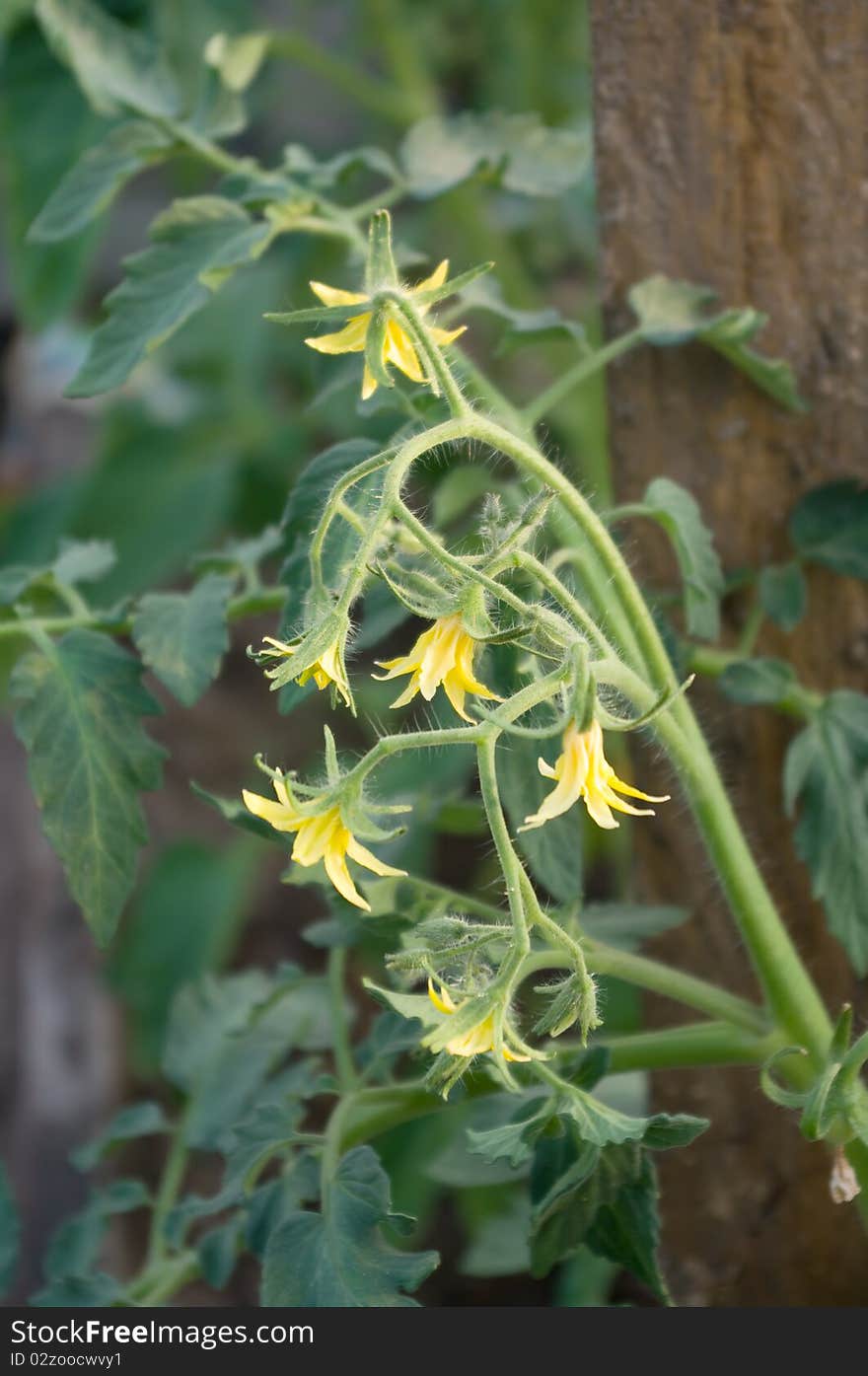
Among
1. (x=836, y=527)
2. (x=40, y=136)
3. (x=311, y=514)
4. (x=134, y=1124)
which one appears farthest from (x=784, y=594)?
(x=40, y=136)

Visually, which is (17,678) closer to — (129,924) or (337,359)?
(337,359)

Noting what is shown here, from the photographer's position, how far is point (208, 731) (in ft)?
6.82

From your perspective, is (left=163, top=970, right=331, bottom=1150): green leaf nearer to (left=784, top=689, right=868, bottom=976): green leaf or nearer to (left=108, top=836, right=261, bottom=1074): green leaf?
(left=784, top=689, right=868, bottom=976): green leaf

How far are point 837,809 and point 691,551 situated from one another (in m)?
0.15

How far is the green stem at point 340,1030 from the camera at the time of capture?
71cm

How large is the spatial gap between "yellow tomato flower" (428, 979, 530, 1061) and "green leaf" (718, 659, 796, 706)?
0.30m

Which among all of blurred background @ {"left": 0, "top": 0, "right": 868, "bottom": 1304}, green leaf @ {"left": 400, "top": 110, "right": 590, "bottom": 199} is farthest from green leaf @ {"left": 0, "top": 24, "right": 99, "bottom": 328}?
green leaf @ {"left": 400, "top": 110, "right": 590, "bottom": 199}

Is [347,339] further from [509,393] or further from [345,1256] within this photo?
[509,393]

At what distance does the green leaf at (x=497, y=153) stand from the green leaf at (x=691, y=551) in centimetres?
23

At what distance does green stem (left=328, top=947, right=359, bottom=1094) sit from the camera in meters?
0.71

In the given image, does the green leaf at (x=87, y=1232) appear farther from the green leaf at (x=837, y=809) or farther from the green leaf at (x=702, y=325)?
the green leaf at (x=702, y=325)

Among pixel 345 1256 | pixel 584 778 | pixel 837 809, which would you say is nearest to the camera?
pixel 584 778

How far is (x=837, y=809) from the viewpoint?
2.34ft

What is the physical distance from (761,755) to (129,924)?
1.25m
